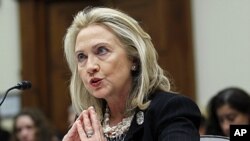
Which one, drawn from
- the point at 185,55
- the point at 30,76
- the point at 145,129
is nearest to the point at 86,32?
the point at 145,129

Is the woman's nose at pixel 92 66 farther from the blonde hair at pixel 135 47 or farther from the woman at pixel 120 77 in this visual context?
the blonde hair at pixel 135 47

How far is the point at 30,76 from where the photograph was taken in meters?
6.25

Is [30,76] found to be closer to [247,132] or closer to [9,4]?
[9,4]

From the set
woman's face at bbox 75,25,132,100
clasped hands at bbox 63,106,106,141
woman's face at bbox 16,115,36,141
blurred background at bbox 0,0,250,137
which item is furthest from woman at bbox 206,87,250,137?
clasped hands at bbox 63,106,106,141

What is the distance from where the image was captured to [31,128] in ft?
16.9

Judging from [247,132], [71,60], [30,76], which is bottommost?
[30,76]

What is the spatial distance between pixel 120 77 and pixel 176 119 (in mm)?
348

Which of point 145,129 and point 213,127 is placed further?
point 213,127

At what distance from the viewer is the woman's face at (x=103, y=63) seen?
2461 mm

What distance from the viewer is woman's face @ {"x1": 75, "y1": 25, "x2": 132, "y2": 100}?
246cm

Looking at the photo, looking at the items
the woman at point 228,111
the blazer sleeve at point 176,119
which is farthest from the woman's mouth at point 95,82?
the woman at point 228,111

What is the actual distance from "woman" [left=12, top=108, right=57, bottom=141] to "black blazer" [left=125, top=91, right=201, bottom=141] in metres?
2.70

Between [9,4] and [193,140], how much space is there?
4.46m

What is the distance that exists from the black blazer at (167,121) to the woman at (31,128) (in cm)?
270
